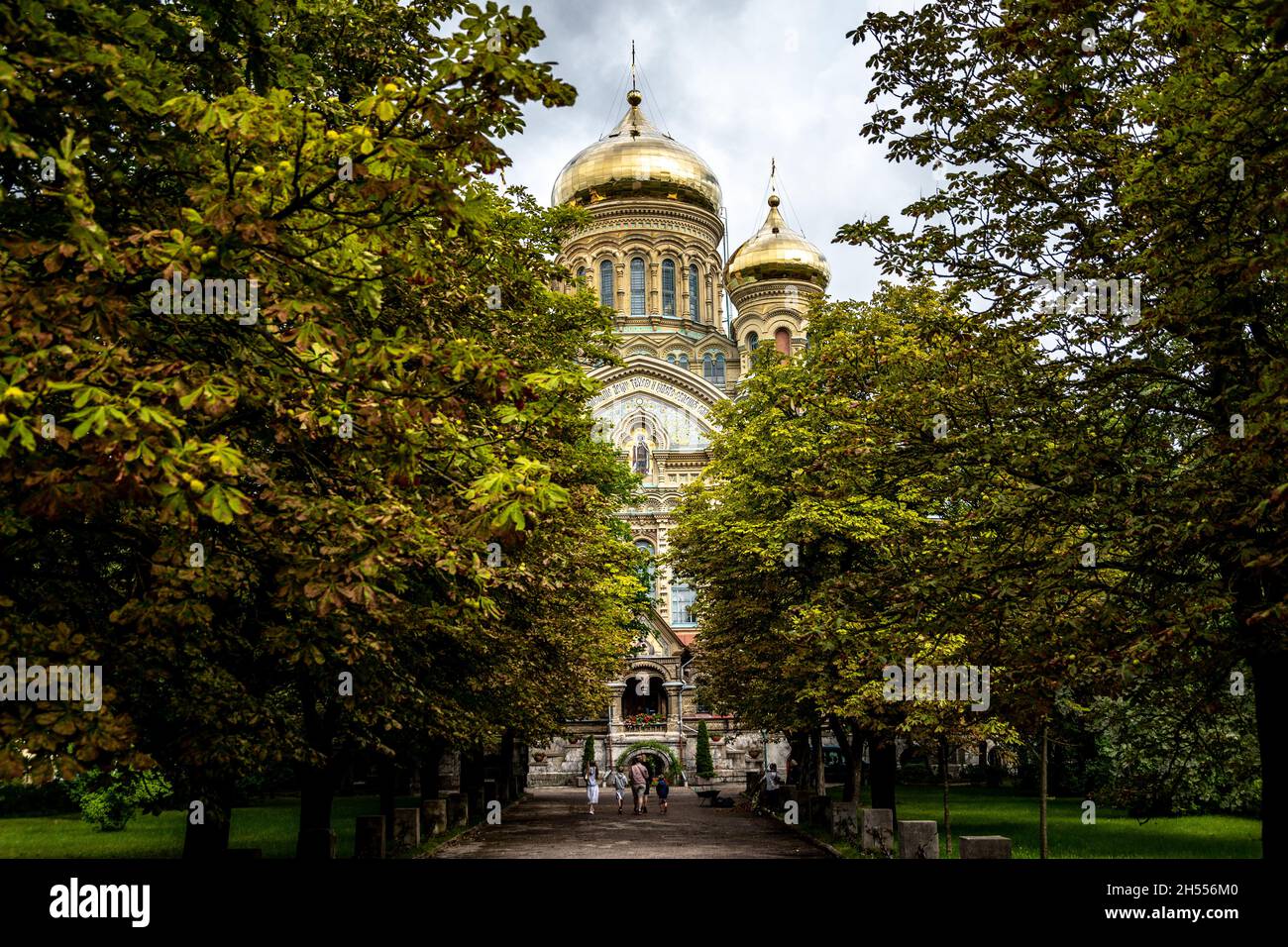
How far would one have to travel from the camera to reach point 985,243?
12.3 metres

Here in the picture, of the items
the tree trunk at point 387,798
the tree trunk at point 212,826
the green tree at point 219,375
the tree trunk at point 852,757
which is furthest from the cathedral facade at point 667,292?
the green tree at point 219,375

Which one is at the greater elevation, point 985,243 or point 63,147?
point 985,243

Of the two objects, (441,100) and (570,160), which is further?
(570,160)

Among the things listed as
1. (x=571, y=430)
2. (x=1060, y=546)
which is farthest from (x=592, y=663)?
(x=1060, y=546)

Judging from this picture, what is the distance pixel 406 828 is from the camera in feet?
67.6

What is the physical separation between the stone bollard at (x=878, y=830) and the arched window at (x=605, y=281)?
163 ft

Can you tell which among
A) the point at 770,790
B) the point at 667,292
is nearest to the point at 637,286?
the point at 667,292

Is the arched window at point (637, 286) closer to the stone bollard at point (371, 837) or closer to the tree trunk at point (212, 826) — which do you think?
the stone bollard at point (371, 837)

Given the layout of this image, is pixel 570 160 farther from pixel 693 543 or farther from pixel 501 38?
pixel 501 38

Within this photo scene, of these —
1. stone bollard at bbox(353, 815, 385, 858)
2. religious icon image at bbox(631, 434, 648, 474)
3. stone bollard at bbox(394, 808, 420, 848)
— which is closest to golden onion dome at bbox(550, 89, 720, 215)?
religious icon image at bbox(631, 434, 648, 474)

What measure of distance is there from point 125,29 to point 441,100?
1784 millimetres

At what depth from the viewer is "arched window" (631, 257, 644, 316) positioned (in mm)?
67250

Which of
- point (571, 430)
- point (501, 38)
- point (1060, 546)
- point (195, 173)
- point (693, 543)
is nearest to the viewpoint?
point (501, 38)

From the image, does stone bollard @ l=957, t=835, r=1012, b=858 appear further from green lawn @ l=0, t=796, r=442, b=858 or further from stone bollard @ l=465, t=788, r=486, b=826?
stone bollard @ l=465, t=788, r=486, b=826
